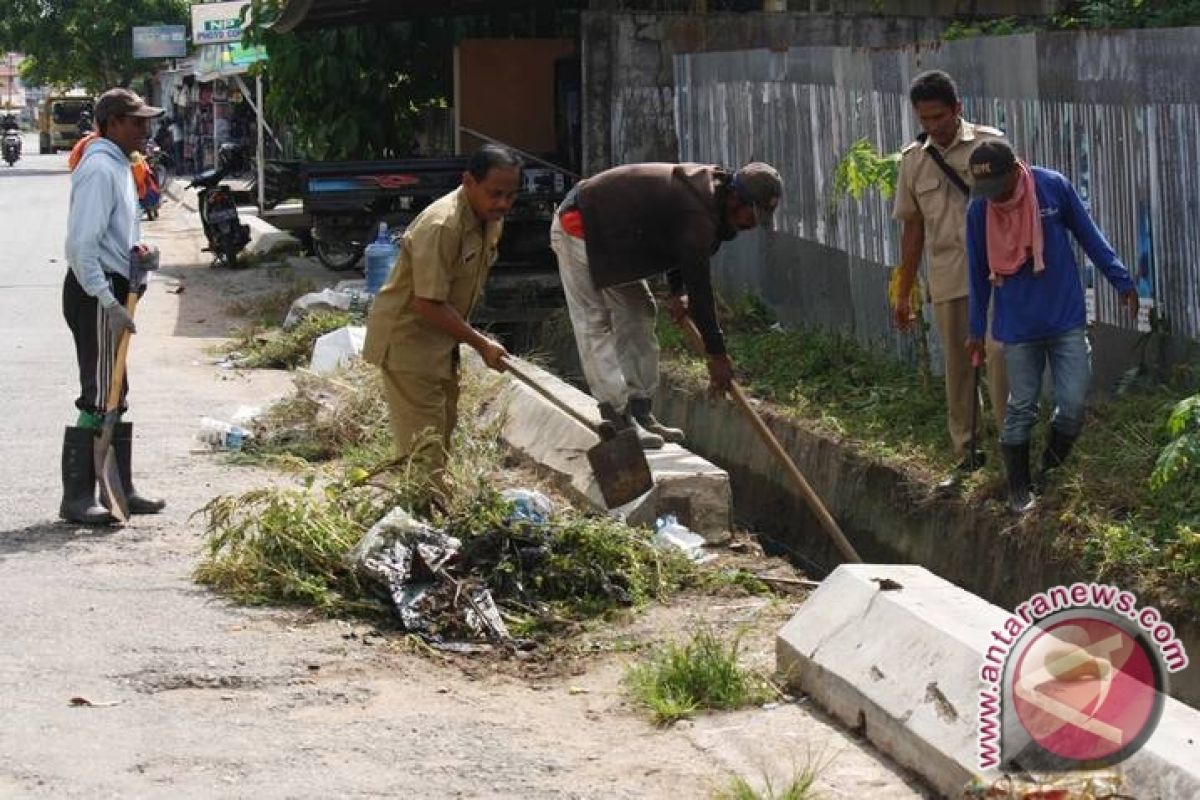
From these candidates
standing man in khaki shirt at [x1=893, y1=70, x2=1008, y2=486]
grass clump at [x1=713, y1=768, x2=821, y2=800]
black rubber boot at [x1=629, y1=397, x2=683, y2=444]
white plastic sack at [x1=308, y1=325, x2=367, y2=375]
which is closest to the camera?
grass clump at [x1=713, y1=768, x2=821, y2=800]

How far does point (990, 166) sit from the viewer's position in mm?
7641

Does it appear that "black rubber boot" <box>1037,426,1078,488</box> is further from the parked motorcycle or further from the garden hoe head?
the parked motorcycle

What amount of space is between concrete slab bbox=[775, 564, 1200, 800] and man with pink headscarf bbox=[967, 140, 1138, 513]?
187 cm

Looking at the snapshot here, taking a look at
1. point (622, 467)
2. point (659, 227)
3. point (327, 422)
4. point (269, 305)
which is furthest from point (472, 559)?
point (269, 305)

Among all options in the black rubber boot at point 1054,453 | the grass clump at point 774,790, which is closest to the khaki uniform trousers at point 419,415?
the black rubber boot at point 1054,453

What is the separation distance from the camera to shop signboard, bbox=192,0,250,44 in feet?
106

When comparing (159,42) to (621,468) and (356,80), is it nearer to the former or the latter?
(356,80)

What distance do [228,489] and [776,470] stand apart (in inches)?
119

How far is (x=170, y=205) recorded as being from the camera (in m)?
38.0

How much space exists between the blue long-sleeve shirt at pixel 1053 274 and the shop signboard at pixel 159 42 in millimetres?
51277

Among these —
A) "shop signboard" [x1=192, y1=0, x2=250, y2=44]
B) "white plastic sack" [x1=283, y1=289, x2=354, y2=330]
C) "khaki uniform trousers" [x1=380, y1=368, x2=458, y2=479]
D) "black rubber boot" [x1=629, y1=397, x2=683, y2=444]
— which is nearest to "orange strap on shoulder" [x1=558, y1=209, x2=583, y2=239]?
"black rubber boot" [x1=629, y1=397, x2=683, y2=444]

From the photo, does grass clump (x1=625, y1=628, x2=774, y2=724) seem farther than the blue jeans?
No

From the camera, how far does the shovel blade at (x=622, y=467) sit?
848 centimetres

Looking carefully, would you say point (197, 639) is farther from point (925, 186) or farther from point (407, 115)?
point (407, 115)
